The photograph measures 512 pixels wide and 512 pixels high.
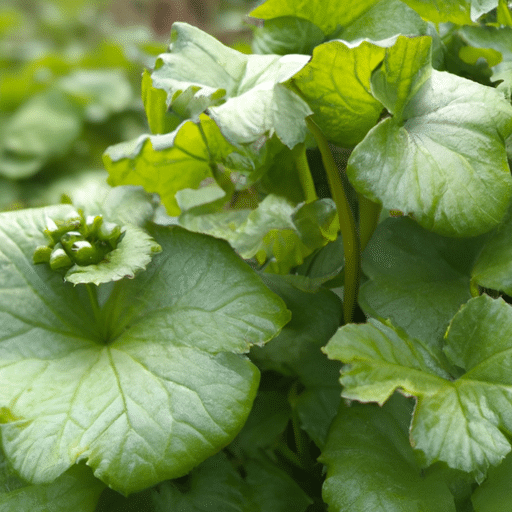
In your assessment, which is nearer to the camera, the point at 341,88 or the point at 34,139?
the point at 341,88

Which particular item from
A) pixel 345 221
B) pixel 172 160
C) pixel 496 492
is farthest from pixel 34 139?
pixel 496 492

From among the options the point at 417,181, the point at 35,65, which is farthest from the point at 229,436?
the point at 35,65

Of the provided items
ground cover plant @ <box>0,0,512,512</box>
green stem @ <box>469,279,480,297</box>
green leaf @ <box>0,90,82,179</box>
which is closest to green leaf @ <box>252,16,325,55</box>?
ground cover plant @ <box>0,0,512,512</box>

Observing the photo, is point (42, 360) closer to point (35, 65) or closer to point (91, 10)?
point (35, 65)

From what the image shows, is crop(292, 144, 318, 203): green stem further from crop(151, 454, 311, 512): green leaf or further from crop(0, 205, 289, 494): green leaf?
crop(151, 454, 311, 512): green leaf

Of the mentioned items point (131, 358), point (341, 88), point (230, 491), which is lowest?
point (230, 491)

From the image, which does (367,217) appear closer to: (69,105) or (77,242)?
(77,242)

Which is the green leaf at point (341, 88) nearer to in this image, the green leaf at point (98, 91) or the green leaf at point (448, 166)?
the green leaf at point (448, 166)

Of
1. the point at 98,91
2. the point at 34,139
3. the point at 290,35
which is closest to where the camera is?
the point at 290,35
